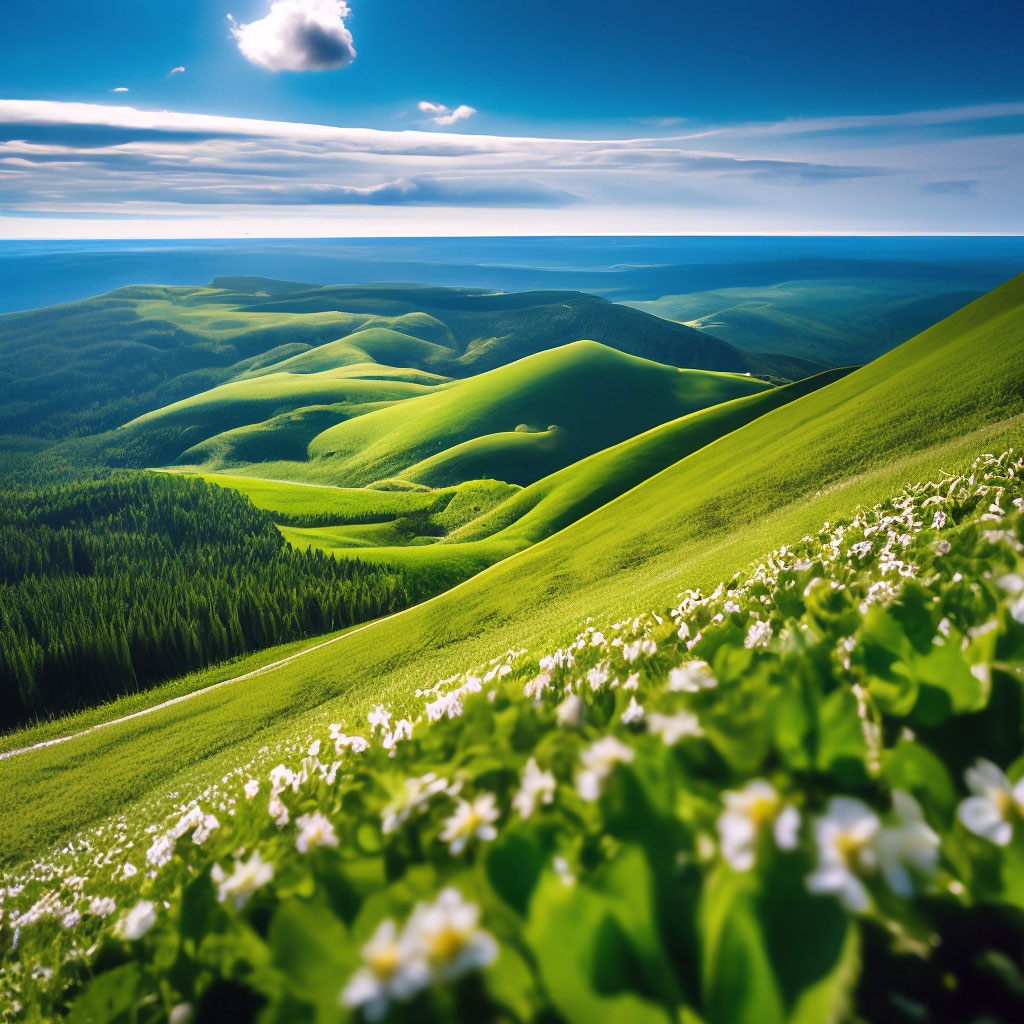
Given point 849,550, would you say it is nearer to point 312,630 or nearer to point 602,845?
point 602,845

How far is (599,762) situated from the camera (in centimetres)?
189

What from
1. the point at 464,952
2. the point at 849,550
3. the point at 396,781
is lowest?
the point at 849,550

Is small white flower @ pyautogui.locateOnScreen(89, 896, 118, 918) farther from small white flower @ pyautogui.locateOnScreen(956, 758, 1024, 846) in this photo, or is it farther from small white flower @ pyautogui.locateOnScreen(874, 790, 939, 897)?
small white flower @ pyautogui.locateOnScreen(956, 758, 1024, 846)

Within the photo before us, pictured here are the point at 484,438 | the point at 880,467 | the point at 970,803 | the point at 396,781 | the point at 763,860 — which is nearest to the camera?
→ the point at 763,860

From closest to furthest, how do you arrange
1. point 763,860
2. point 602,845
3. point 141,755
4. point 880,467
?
1. point 763,860
2. point 602,845
3. point 880,467
4. point 141,755

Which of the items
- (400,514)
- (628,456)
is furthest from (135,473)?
(628,456)

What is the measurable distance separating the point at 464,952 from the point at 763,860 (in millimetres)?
724

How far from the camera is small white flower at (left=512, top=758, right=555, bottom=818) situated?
80.0 inches

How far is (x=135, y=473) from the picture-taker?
101438 millimetres

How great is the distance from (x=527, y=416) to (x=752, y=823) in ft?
420

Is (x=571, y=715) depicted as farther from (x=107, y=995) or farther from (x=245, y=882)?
(x=107, y=995)

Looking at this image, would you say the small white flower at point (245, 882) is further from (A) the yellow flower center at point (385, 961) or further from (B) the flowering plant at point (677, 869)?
(A) the yellow flower center at point (385, 961)

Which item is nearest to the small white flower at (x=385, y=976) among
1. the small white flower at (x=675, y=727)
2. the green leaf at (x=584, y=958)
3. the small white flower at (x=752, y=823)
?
the green leaf at (x=584, y=958)

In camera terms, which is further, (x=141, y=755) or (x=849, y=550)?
(x=141, y=755)
